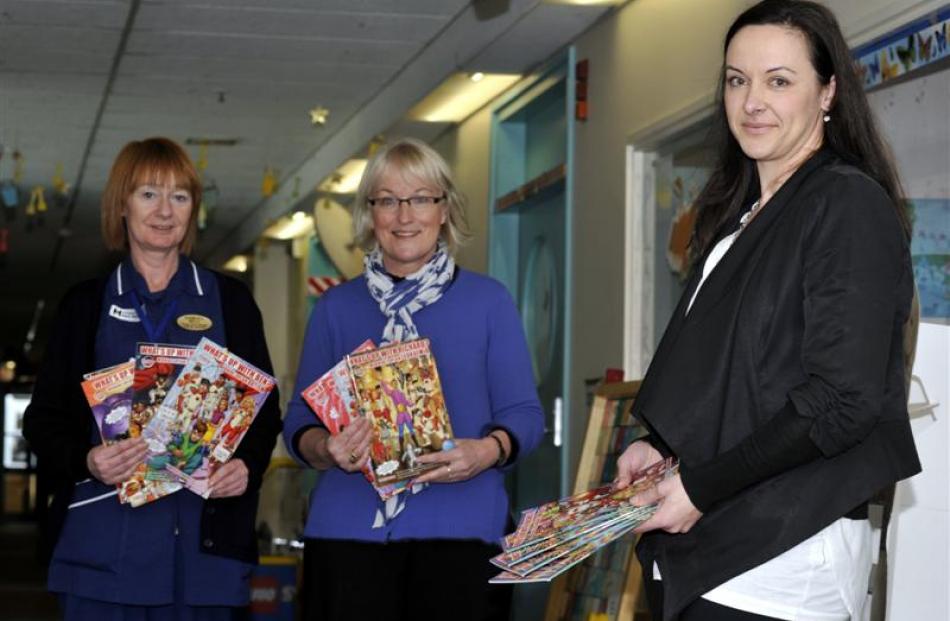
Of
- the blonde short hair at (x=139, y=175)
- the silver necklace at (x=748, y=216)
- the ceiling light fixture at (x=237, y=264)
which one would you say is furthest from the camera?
the ceiling light fixture at (x=237, y=264)

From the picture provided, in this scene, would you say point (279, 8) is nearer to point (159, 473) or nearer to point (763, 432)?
point (159, 473)

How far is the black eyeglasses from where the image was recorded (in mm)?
3119

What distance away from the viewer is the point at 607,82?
20.9 ft

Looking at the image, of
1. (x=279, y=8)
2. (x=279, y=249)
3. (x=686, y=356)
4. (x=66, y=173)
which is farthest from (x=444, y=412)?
(x=279, y=249)

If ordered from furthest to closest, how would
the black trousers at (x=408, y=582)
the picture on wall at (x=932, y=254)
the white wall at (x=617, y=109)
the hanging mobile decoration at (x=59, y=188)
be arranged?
the hanging mobile decoration at (x=59, y=188)
the white wall at (x=617, y=109)
the picture on wall at (x=932, y=254)
the black trousers at (x=408, y=582)

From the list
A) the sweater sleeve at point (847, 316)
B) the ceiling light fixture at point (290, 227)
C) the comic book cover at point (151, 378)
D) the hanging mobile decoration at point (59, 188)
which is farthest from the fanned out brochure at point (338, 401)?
the ceiling light fixture at point (290, 227)

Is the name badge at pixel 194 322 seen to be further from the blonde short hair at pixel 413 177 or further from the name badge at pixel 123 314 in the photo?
the blonde short hair at pixel 413 177

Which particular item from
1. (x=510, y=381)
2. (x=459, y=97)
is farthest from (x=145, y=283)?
(x=459, y=97)

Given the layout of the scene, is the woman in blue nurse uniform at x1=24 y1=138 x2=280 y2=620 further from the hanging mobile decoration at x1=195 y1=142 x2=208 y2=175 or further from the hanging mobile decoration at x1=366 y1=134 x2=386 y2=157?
the hanging mobile decoration at x1=195 y1=142 x2=208 y2=175

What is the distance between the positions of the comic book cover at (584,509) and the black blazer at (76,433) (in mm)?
988

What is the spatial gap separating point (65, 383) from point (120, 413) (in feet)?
0.55

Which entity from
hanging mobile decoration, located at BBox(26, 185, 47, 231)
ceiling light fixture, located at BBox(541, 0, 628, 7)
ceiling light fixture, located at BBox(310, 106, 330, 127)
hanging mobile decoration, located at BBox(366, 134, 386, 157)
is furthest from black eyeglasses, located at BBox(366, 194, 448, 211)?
hanging mobile decoration, located at BBox(26, 185, 47, 231)

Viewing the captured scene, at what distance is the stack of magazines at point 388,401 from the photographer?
2896mm

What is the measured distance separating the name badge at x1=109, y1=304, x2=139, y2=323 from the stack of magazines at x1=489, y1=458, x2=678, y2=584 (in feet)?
3.86
